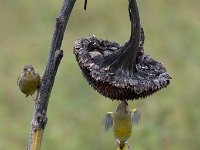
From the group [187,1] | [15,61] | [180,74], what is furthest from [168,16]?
[15,61]

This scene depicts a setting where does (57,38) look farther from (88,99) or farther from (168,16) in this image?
(168,16)

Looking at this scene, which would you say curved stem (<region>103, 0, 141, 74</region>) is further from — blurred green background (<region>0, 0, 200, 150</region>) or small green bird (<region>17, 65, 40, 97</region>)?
blurred green background (<region>0, 0, 200, 150</region>)

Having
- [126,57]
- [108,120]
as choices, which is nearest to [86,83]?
Result: [108,120]

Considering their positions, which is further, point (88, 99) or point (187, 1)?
point (187, 1)

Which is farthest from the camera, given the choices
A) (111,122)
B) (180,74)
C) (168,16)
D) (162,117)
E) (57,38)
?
(168,16)

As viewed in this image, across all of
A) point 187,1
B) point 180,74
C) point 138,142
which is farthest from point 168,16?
point 138,142

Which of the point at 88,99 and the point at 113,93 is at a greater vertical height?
the point at 88,99

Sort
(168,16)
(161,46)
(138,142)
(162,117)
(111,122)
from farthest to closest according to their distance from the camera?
(168,16), (161,46), (162,117), (138,142), (111,122)

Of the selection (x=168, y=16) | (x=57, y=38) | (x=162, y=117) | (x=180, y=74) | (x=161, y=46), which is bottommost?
(x=57, y=38)
